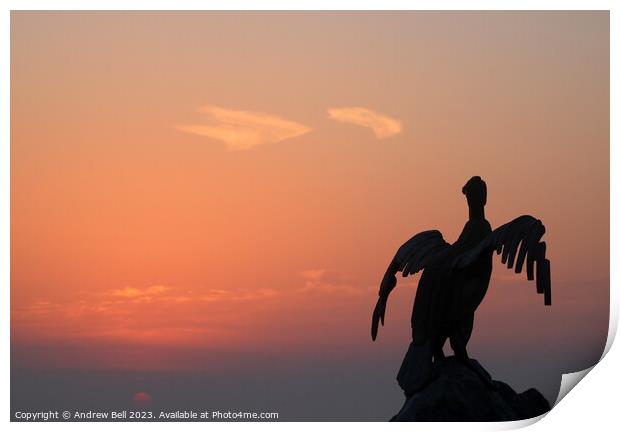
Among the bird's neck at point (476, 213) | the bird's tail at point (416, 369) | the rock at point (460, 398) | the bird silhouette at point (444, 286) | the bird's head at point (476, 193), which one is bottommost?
the rock at point (460, 398)

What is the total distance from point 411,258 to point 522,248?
657 mm

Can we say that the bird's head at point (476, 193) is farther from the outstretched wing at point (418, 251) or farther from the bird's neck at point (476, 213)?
the outstretched wing at point (418, 251)

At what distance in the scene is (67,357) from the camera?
7.72m

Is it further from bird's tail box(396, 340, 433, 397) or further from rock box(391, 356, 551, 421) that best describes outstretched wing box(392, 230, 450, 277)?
rock box(391, 356, 551, 421)

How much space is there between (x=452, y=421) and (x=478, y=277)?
89 cm

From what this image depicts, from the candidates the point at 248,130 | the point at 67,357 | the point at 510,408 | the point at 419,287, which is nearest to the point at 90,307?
the point at 67,357

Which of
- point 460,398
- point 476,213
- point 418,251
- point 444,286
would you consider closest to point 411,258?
point 418,251

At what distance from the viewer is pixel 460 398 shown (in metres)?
7.16

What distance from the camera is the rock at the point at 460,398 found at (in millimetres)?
7129

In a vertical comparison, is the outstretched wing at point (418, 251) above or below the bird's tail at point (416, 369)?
above

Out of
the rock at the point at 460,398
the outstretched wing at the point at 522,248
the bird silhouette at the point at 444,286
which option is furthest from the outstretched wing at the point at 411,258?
the rock at the point at 460,398

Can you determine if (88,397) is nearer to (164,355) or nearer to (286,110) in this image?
(164,355)

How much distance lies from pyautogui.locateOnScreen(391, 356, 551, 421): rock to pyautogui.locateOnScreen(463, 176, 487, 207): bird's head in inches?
36.1

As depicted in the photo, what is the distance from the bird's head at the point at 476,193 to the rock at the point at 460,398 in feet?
3.01
